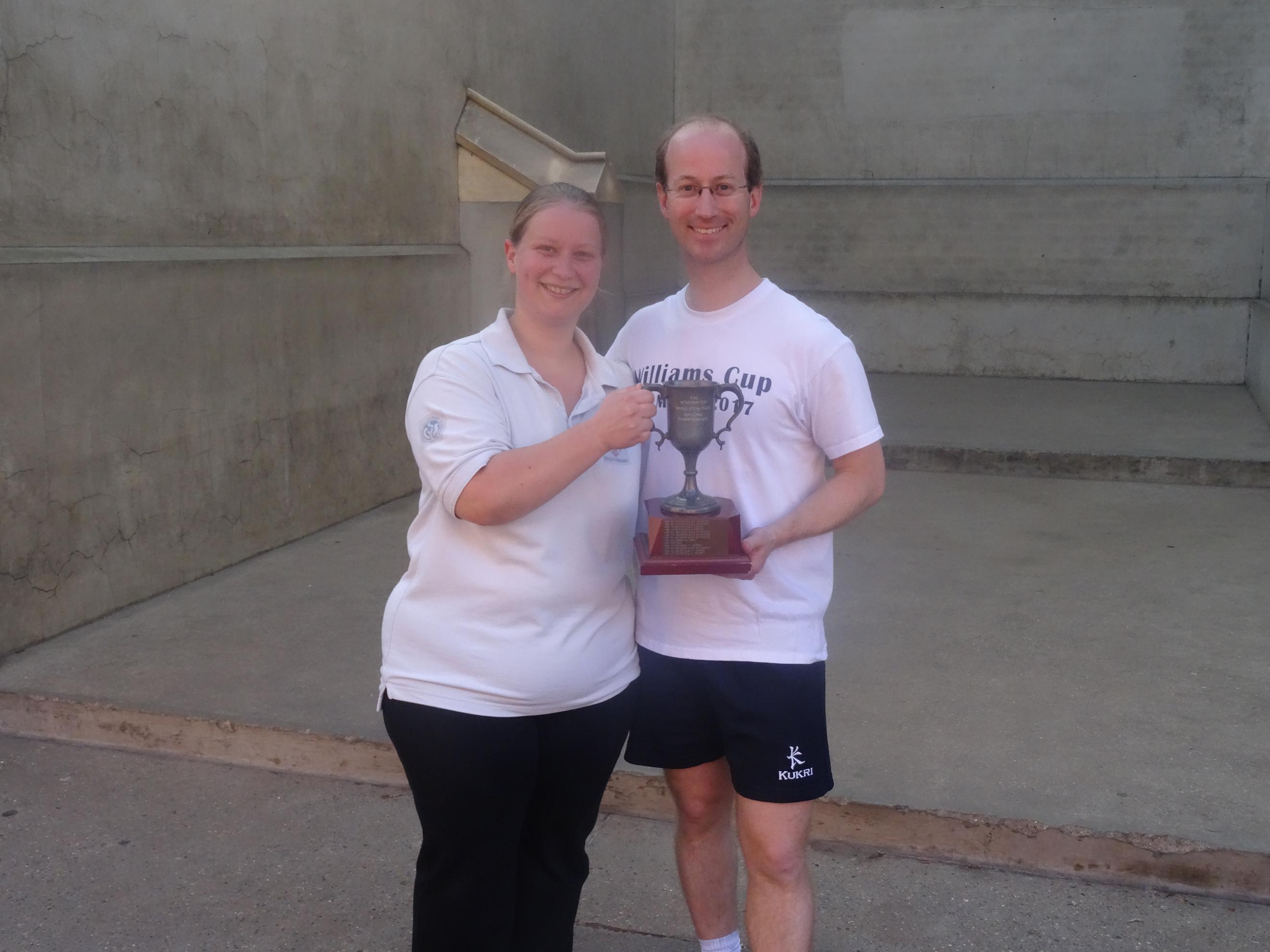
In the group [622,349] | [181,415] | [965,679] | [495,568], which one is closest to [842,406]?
[622,349]

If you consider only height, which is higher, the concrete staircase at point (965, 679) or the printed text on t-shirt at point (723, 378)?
the printed text on t-shirt at point (723, 378)

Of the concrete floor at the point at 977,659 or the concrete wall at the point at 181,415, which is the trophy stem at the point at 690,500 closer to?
the concrete floor at the point at 977,659

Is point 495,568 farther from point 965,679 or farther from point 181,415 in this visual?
point 181,415

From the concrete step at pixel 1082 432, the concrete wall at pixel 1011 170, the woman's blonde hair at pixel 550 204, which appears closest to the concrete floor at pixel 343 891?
the woman's blonde hair at pixel 550 204

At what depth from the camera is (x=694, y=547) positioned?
2.27 m

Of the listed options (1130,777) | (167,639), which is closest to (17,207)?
(167,639)

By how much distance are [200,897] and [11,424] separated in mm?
2104

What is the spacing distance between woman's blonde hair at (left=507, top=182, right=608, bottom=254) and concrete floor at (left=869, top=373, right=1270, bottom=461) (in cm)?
624

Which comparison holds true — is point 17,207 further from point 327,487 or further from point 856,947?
point 856,947

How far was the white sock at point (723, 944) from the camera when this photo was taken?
272cm

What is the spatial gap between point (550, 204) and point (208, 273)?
3734 mm

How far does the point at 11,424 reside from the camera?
14.8 feet

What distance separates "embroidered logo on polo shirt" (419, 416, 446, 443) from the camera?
2.15m

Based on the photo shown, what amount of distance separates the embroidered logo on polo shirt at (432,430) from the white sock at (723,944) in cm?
130
